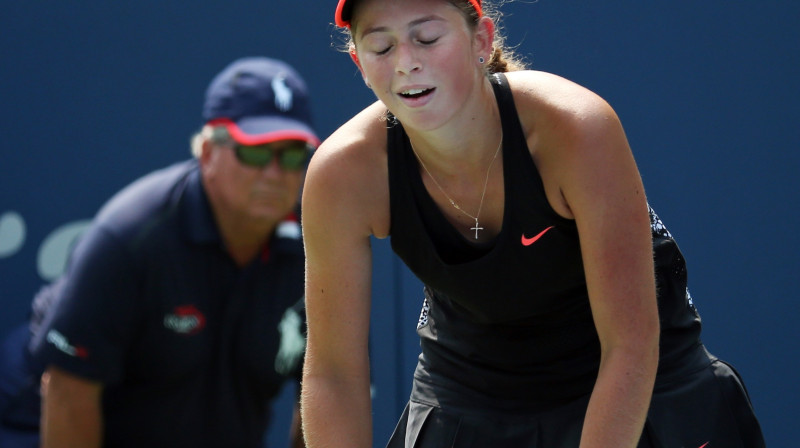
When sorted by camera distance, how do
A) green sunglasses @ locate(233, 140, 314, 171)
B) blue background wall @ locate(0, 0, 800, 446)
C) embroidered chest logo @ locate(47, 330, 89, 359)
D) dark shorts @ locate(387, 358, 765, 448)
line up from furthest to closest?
blue background wall @ locate(0, 0, 800, 446) → green sunglasses @ locate(233, 140, 314, 171) → embroidered chest logo @ locate(47, 330, 89, 359) → dark shorts @ locate(387, 358, 765, 448)

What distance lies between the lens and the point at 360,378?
6.42 ft

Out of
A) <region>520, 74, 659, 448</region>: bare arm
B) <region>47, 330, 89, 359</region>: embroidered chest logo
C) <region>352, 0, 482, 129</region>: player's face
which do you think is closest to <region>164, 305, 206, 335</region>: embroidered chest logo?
<region>47, 330, 89, 359</region>: embroidered chest logo

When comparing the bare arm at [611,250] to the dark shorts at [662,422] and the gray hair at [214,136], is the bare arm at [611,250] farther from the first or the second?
the gray hair at [214,136]

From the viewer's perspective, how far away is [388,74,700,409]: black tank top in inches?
69.5

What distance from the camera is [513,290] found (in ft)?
5.97

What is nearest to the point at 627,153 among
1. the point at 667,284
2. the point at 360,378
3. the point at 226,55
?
the point at 667,284

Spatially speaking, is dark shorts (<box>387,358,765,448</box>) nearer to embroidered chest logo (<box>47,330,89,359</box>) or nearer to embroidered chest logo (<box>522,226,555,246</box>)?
embroidered chest logo (<box>522,226,555,246</box>)

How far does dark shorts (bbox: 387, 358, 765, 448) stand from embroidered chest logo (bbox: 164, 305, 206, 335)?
0.81 m

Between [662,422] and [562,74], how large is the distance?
1557mm

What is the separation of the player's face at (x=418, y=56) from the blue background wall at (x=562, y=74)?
1.50m

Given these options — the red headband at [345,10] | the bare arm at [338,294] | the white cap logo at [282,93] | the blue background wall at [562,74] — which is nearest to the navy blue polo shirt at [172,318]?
the white cap logo at [282,93]

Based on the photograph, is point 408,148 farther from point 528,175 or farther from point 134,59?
point 134,59

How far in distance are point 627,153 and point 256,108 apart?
1.31m

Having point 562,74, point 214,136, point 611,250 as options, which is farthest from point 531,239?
point 562,74
